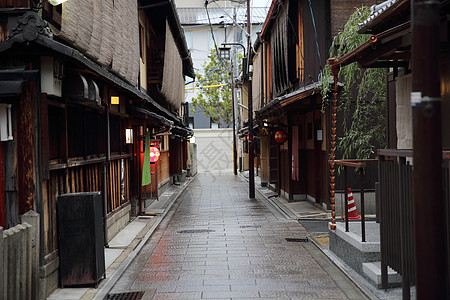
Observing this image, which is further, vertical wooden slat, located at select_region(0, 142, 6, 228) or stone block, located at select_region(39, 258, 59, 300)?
stone block, located at select_region(39, 258, 59, 300)

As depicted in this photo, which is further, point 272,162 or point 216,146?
point 216,146

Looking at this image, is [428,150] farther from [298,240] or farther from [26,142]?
[298,240]

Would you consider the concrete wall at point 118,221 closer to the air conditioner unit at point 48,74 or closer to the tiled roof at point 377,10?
the air conditioner unit at point 48,74

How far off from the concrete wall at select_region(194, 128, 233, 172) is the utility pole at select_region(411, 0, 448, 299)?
201ft

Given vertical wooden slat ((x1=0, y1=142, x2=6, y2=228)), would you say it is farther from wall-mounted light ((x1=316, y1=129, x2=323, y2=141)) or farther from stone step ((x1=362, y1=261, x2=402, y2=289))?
wall-mounted light ((x1=316, y1=129, x2=323, y2=141))

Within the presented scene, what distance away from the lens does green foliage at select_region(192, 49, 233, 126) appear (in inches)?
2276

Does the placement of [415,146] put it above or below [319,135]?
below

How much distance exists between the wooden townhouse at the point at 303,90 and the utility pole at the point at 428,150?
43.1 feet

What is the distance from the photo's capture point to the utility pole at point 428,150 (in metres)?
4.46

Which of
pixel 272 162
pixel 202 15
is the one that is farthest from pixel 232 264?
pixel 202 15

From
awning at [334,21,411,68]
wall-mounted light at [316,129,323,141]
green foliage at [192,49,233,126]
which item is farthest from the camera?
green foliage at [192,49,233,126]

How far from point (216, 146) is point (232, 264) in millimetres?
54957

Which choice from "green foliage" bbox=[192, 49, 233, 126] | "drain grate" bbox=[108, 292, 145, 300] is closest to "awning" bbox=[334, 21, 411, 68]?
"drain grate" bbox=[108, 292, 145, 300]

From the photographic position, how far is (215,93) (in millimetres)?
59438
